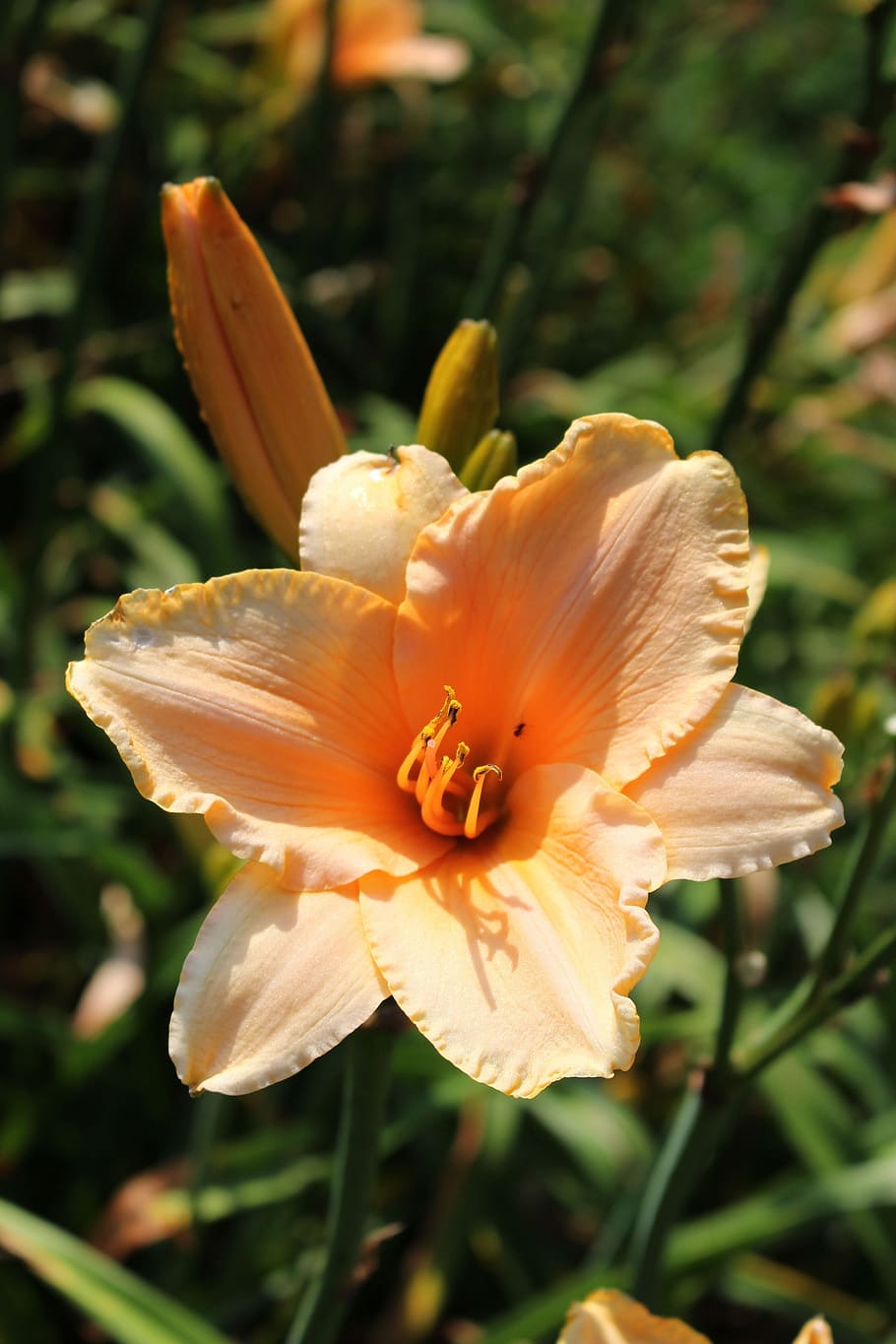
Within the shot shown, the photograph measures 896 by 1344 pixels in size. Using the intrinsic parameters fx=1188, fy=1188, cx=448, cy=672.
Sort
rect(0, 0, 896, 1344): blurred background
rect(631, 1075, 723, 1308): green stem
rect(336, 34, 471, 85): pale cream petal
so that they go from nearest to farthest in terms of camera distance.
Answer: rect(631, 1075, 723, 1308): green stem
rect(0, 0, 896, 1344): blurred background
rect(336, 34, 471, 85): pale cream petal

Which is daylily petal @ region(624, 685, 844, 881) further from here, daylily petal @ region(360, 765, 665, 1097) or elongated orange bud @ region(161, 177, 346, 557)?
elongated orange bud @ region(161, 177, 346, 557)

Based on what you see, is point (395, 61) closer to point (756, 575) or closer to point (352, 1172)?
point (756, 575)

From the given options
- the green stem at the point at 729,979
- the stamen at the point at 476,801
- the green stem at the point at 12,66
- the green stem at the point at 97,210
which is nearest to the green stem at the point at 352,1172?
the stamen at the point at 476,801

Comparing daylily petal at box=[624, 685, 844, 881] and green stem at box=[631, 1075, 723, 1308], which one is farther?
green stem at box=[631, 1075, 723, 1308]

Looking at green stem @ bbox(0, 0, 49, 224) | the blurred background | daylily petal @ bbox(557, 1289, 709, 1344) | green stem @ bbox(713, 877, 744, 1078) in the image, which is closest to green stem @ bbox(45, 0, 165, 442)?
the blurred background

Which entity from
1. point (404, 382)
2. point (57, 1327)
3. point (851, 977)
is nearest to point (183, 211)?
point (851, 977)

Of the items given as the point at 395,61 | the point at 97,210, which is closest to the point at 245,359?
the point at 97,210
